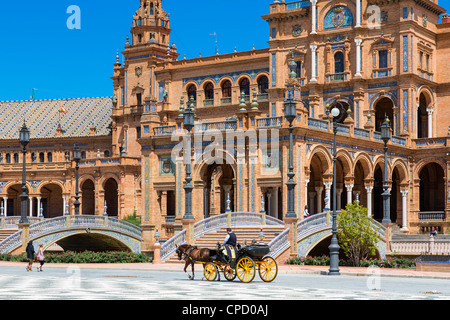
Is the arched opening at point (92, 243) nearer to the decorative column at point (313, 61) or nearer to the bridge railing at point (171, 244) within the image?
the bridge railing at point (171, 244)

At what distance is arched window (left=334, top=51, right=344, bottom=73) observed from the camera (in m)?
60.8

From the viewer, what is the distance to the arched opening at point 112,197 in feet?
251

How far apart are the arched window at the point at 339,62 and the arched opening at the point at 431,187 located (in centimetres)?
919

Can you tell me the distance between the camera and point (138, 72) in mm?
75750

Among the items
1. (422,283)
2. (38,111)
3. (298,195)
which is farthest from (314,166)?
(38,111)

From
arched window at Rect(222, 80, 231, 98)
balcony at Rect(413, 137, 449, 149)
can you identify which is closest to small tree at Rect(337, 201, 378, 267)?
balcony at Rect(413, 137, 449, 149)

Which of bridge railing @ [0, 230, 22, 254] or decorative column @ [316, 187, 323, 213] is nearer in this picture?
bridge railing @ [0, 230, 22, 254]

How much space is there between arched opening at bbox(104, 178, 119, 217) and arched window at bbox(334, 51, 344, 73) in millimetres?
24978

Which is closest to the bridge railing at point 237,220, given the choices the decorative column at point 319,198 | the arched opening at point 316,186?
the arched opening at point 316,186

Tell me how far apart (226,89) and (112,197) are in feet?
50.1

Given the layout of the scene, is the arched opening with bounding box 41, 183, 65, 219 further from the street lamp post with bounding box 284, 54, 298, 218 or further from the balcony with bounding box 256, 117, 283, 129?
the street lamp post with bounding box 284, 54, 298, 218

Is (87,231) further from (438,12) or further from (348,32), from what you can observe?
(438,12)
